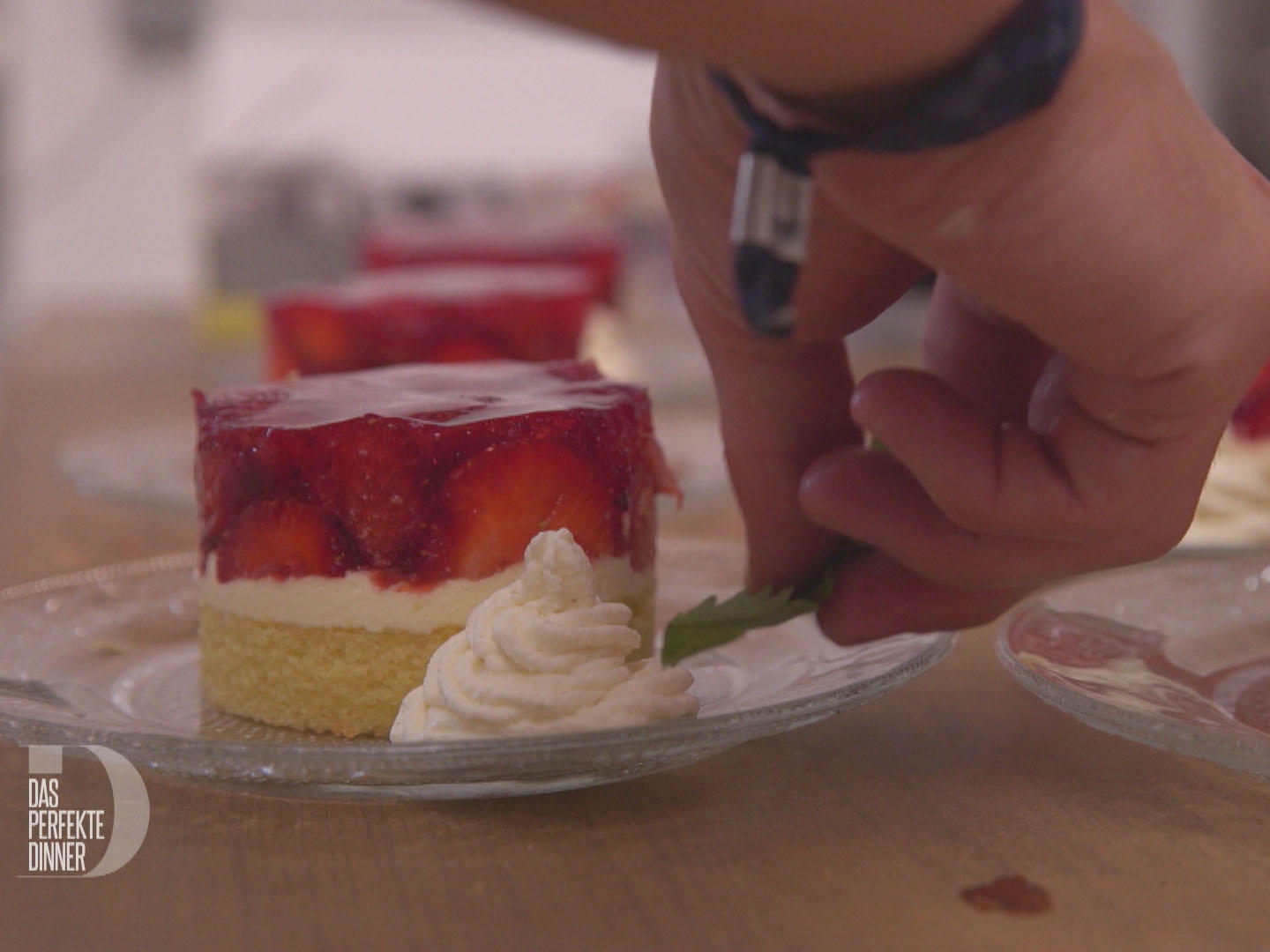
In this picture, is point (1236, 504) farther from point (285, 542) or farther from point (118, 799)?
point (118, 799)

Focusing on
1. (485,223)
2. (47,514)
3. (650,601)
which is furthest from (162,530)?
(485,223)

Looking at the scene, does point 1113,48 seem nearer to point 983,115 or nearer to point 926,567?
point 983,115

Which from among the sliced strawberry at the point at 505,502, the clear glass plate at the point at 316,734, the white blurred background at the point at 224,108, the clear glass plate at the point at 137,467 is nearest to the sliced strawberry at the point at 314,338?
the clear glass plate at the point at 137,467

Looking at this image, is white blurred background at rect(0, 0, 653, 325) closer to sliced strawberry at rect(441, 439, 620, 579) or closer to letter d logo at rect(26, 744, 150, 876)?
sliced strawberry at rect(441, 439, 620, 579)

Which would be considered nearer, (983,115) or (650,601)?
(983,115)

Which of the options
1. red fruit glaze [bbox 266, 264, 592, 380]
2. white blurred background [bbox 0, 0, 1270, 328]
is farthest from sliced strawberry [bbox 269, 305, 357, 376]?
white blurred background [bbox 0, 0, 1270, 328]
